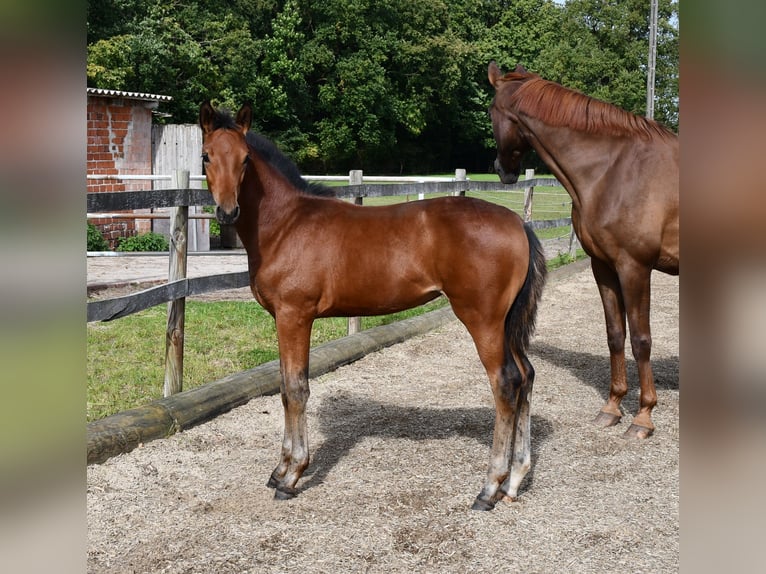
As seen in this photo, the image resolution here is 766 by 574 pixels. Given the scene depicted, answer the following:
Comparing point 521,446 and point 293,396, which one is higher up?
point 293,396

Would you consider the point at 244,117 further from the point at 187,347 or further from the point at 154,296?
the point at 187,347

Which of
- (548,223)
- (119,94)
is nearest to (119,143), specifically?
(119,94)

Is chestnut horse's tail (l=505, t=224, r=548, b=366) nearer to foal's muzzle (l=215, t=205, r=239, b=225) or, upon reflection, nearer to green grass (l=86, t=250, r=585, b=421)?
foal's muzzle (l=215, t=205, r=239, b=225)

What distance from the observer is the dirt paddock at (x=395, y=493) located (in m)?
3.15

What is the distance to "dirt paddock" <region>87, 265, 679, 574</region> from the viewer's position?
3154 millimetres

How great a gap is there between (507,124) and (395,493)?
8.52 ft

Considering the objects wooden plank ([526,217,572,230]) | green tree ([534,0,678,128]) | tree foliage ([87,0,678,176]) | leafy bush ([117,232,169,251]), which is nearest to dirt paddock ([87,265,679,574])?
wooden plank ([526,217,572,230])

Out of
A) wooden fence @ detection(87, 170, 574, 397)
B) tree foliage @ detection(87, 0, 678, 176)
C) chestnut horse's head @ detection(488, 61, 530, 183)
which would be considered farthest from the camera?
tree foliage @ detection(87, 0, 678, 176)

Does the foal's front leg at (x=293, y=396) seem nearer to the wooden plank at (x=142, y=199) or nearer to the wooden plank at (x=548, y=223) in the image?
the wooden plank at (x=142, y=199)

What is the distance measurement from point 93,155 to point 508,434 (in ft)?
41.5

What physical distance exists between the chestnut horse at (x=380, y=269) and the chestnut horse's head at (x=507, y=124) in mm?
1399

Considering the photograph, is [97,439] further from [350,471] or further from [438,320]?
[438,320]

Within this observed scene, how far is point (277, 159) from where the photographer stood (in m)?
3.95

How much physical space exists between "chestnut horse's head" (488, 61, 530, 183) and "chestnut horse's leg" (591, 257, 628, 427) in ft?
2.99
